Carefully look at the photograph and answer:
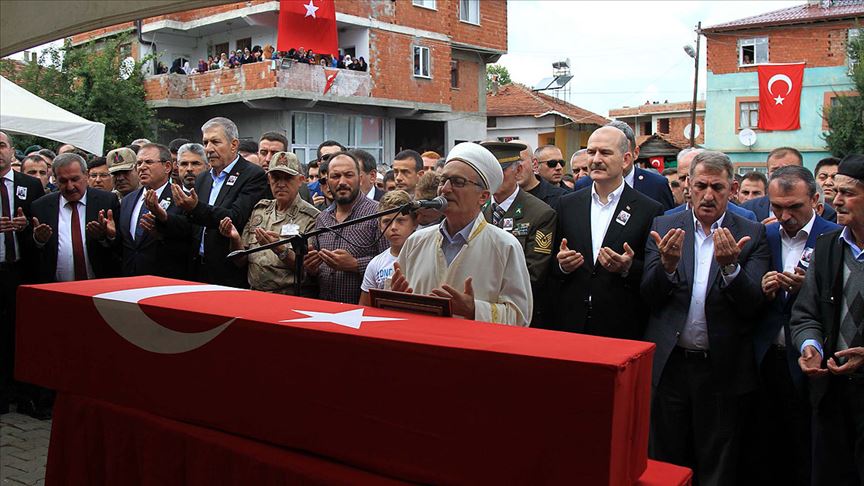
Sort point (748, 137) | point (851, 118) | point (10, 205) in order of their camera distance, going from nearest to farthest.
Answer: point (10, 205)
point (851, 118)
point (748, 137)

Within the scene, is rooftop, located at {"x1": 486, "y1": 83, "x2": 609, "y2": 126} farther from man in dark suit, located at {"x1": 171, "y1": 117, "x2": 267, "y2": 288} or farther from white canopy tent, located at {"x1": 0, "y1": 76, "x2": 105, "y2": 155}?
man in dark suit, located at {"x1": 171, "y1": 117, "x2": 267, "y2": 288}

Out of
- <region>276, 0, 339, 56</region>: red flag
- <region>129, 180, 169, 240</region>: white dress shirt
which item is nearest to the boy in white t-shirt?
<region>129, 180, 169, 240</region>: white dress shirt

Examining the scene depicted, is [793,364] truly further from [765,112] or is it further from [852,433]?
[765,112]

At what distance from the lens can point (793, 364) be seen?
4125mm

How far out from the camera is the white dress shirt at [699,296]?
4.15 meters

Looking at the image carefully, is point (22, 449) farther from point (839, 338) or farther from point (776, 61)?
point (776, 61)

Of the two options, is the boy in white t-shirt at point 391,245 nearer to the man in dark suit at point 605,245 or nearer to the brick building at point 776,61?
the man in dark suit at point 605,245

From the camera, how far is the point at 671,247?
3854mm

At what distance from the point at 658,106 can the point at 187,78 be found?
30.3 metres

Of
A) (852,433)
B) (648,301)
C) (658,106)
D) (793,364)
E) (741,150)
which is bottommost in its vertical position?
(852,433)

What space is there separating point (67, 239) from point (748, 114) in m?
35.2

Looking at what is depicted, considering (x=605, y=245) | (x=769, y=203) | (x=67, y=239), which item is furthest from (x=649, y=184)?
(x=67, y=239)

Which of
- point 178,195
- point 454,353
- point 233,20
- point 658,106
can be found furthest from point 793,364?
point 658,106

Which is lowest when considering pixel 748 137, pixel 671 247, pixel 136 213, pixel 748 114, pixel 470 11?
pixel 671 247
